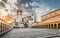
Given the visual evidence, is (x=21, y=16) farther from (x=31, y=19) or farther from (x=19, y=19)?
(x=31, y=19)

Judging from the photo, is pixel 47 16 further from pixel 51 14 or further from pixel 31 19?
pixel 31 19

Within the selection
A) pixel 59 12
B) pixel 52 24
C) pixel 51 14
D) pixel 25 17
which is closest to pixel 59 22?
pixel 52 24

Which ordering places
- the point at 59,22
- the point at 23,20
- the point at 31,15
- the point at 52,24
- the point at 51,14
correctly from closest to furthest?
the point at 59,22 < the point at 52,24 < the point at 51,14 < the point at 31,15 < the point at 23,20

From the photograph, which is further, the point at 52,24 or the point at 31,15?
the point at 31,15

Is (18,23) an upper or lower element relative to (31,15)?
lower

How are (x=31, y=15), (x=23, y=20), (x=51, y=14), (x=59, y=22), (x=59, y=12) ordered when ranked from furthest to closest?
(x=23, y=20)
(x=31, y=15)
(x=51, y=14)
(x=59, y=12)
(x=59, y=22)

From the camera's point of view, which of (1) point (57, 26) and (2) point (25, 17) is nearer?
(1) point (57, 26)

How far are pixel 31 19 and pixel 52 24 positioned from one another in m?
55.8

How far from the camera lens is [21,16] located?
95.9 metres

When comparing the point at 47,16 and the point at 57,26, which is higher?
the point at 47,16

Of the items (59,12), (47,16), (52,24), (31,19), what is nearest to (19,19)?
(31,19)

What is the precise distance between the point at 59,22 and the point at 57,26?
42.5 inches

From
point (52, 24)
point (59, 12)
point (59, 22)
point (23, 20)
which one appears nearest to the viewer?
point (59, 22)

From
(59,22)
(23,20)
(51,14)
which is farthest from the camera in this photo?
(23,20)
